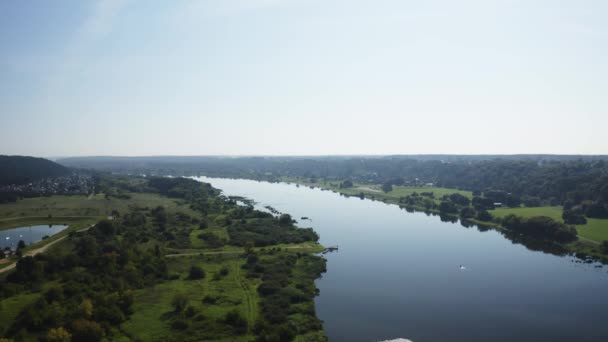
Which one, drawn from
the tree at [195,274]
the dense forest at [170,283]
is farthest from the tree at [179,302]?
the tree at [195,274]

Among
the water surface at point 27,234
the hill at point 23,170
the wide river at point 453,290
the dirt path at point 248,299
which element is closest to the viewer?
the wide river at point 453,290

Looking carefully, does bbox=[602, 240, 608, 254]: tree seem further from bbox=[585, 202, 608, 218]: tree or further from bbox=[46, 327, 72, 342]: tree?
bbox=[46, 327, 72, 342]: tree

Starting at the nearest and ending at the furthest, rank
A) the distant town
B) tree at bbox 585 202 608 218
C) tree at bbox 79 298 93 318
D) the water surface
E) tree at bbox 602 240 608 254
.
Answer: tree at bbox 79 298 93 318 → tree at bbox 602 240 608 254 → the water surface → tree at bbox 585 202 608 218 → the distant town

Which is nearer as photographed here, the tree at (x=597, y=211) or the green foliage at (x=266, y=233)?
the green foliage at (x=266, y=233)

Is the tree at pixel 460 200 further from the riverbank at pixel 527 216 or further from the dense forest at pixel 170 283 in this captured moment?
the dense forest at pixel 170 283

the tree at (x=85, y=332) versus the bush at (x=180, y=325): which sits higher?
the tree at (x=85, y=332)

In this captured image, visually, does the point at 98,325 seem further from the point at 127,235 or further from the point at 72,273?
the point at 127,235

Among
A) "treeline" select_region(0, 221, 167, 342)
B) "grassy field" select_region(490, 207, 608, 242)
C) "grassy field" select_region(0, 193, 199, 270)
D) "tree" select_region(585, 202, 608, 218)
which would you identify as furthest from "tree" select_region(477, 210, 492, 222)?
"treeline" select_region(0, 221, 167, 342)
